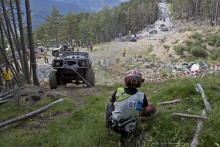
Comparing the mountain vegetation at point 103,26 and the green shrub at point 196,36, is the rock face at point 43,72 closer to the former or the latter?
the green shrub at point 196,36

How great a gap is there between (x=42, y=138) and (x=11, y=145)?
649 mm

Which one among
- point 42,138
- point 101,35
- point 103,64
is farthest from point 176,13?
point 42,138

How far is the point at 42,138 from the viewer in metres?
5.14

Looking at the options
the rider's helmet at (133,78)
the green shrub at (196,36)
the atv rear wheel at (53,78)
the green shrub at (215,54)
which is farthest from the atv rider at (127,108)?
the green shrub at (196,36)

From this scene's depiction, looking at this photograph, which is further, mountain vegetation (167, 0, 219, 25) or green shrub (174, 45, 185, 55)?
mountain vegetation (167, 0, 219, 25)

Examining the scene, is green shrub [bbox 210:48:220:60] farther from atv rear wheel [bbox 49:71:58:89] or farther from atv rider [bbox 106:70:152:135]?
atv rider [bbox 106:70:152:135]

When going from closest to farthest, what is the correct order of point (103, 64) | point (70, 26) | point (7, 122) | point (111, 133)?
1. point (111, 133)
2. point (7, 122)
3. point (103, 64)
4. point (70, 26)

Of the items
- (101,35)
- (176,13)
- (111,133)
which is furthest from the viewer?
(176,13)

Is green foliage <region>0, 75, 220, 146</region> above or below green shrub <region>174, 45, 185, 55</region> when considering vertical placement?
below

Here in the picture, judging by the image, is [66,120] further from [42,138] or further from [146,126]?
[146,126]

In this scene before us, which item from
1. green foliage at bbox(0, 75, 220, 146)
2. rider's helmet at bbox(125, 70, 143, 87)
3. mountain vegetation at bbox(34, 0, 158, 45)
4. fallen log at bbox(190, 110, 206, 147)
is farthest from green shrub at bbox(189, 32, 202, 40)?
mountain vegetation at bbox(34, 0, 158, 45)

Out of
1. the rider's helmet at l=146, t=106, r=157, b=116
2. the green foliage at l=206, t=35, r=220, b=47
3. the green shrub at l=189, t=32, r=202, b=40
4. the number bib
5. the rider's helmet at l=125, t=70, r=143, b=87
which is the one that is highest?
the green shrub at l=189, t=32, r=202, b=40

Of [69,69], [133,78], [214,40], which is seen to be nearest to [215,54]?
[214,40]

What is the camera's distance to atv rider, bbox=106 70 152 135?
3.80 meters
